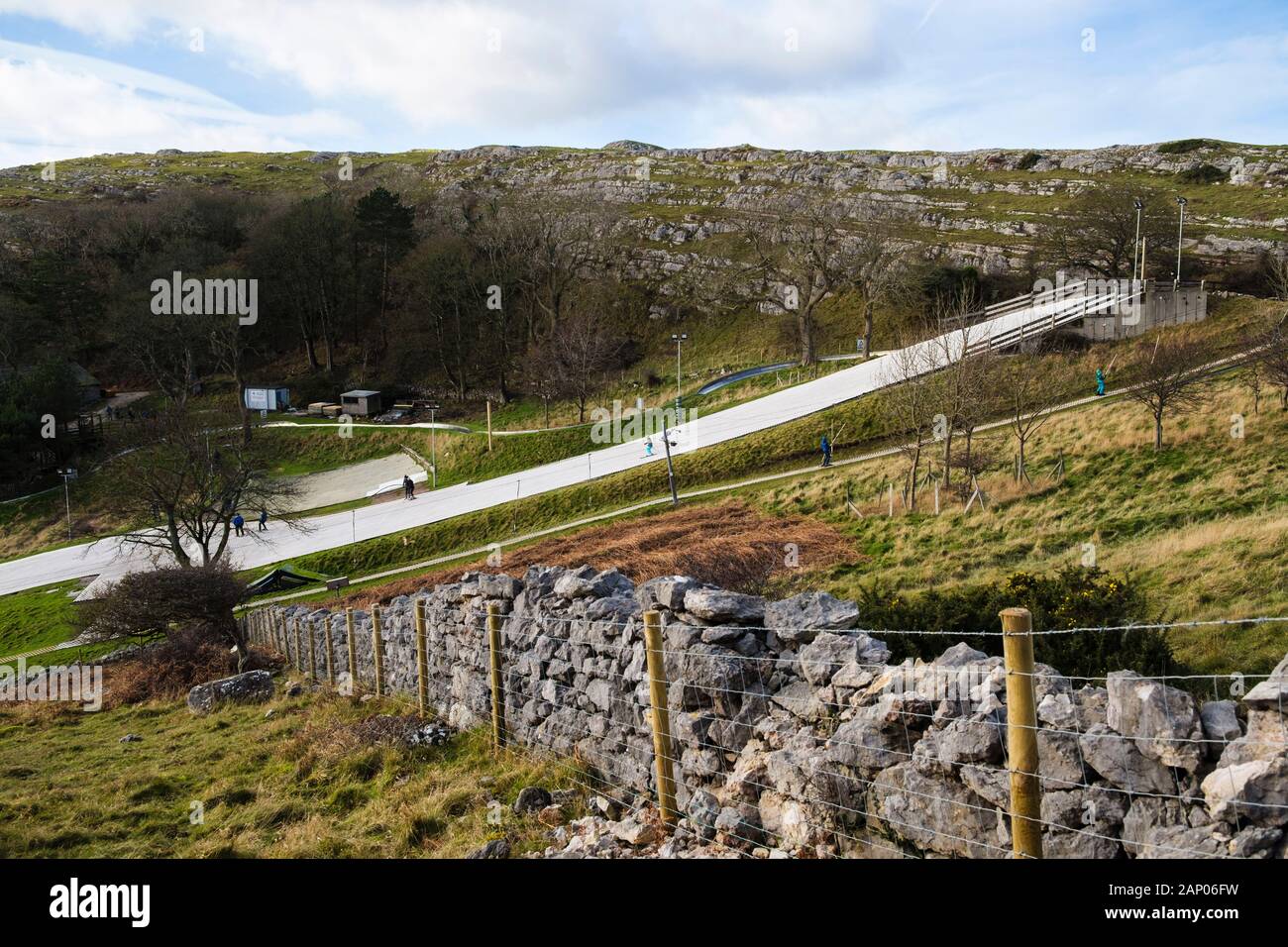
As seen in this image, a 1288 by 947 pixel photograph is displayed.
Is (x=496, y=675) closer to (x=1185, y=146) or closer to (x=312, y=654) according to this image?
(x=312, y=654)

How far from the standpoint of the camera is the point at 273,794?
9.48 meters

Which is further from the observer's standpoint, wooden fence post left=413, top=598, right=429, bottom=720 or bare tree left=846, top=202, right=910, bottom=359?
bare tree left=846, top=202, right=910, bottom=359

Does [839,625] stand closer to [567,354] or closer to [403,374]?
[567,354]

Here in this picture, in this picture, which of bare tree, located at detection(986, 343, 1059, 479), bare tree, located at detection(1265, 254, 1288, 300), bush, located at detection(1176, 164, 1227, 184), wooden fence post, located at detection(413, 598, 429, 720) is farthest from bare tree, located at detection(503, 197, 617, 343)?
bush, located at detection(1176, 164, 1227, 184)

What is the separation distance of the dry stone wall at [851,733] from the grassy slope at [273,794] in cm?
106

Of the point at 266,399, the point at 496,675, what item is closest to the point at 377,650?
the point at 496,675

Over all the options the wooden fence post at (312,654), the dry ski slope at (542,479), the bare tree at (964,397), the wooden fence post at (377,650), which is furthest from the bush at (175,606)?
the bare tree at (964,397)

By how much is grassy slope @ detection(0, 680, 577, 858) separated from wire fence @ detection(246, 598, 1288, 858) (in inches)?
41.1

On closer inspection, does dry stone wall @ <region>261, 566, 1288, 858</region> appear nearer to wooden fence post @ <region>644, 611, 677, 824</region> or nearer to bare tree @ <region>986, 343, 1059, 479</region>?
wooden fence post @ <region>644, 611, 677, 824</region>

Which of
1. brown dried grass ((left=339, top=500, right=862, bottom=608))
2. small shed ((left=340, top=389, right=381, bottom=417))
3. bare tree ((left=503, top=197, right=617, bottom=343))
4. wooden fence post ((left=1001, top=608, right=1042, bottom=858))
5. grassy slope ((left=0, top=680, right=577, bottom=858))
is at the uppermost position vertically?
bare tree ((left=503, top=197, right=617, bottom=343))

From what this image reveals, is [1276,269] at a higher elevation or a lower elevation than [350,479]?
higher

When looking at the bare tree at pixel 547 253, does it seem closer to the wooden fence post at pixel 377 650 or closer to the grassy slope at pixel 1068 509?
the grassy slope at pixel 1068 509

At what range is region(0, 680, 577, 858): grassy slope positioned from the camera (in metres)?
7.75

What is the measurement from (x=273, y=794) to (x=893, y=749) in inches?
289
